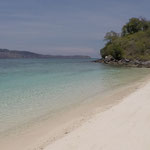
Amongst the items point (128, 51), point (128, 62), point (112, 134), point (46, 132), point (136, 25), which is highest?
point (136, 25)

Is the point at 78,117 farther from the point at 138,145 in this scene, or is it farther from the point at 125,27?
the point at 125,27

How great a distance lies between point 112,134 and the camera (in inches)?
193

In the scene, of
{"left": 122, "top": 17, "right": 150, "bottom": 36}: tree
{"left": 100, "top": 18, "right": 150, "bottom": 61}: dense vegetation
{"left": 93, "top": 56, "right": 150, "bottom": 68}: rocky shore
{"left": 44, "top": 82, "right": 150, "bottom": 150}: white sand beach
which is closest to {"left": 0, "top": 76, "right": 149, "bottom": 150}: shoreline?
{"left": 44, "top": 82, "right": 150, "bottom": 150}: white sand beach

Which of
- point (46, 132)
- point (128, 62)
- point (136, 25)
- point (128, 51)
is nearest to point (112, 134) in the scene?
point (46, 132)

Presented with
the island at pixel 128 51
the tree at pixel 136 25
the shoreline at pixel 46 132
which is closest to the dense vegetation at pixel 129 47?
the island at pixel 128 51

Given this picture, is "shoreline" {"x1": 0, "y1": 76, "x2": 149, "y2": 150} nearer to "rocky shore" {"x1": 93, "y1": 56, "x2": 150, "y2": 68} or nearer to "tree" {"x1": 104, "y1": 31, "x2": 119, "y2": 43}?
"rocky shore" {"x1": 93, "y1": 56, "x2": 150, "y2": 68}

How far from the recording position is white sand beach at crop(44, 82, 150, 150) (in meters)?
4.32

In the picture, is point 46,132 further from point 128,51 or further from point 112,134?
point 128,51

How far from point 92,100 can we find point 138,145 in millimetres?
5855

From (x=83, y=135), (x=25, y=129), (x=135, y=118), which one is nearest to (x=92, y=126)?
(x=83, y=135)

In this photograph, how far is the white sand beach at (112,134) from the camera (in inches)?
170

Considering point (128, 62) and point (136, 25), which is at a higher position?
point (136, 25)

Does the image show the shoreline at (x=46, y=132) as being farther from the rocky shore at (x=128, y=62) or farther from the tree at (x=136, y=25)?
the tree at (x=136, y=25)

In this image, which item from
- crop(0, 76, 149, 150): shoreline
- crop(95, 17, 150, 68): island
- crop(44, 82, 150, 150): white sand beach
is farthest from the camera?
crop(95, 17, 150, 68): island
